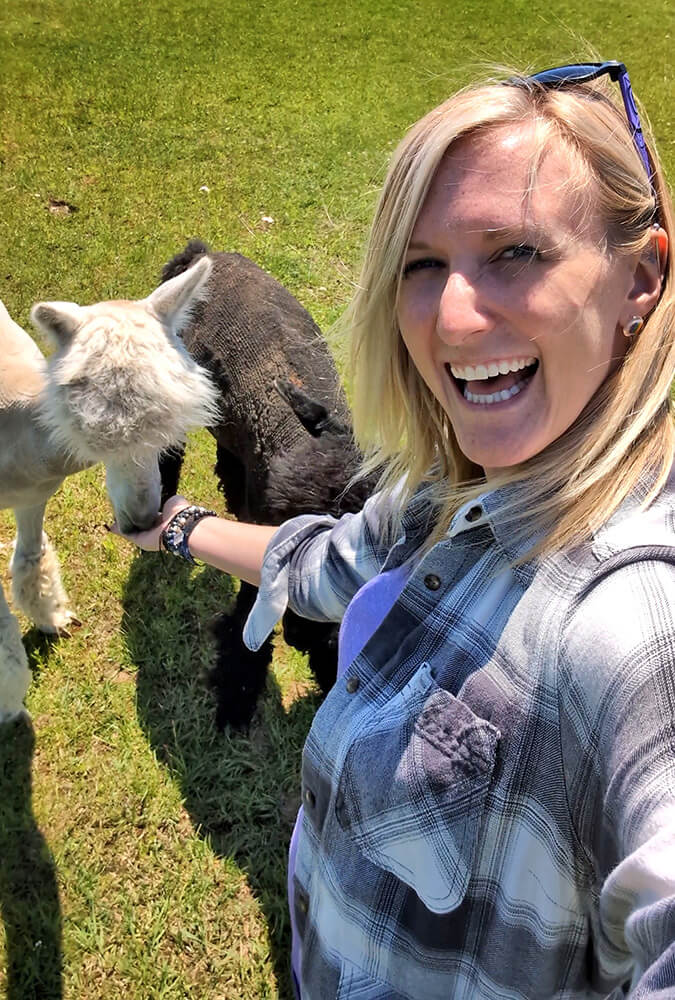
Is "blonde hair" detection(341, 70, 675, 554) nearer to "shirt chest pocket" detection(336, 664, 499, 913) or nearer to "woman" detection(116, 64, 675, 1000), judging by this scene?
"woman" detection(116, 64, 675, 1000)

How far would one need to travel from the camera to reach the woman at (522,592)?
0.86 m

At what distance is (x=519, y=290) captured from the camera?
992 mm

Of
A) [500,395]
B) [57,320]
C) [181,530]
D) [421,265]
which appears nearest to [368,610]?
[500,395]

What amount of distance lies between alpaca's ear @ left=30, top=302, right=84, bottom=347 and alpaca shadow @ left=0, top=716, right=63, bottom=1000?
1.80 meters

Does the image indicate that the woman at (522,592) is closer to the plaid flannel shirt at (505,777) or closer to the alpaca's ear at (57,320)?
the plaid flannel shirt at (505,777)

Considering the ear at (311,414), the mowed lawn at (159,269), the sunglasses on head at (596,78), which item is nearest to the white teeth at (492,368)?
the sunglasses on head at (596,78)

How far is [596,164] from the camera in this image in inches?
39.7

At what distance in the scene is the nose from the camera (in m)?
1.01

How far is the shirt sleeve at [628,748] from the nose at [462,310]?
0.40m

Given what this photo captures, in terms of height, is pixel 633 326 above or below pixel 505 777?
above

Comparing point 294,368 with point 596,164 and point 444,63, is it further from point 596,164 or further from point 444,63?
point 444,63

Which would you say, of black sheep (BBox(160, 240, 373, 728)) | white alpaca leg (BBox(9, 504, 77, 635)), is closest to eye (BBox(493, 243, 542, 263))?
black sheep (BBox(160, 240, 373, 728))

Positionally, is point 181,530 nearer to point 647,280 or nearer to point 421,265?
point 421,265

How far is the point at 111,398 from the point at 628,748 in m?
1.61
